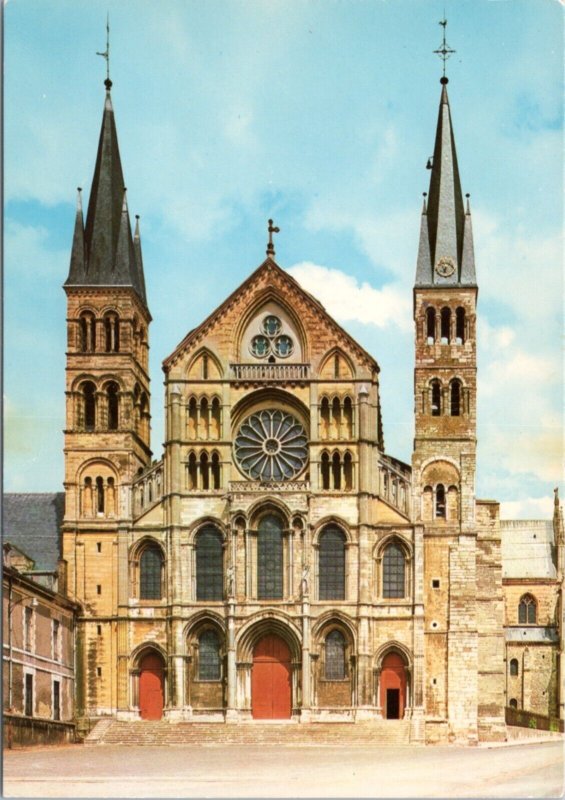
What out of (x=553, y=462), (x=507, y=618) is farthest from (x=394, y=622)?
(x=507, y=618)

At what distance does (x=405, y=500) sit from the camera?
6575cm

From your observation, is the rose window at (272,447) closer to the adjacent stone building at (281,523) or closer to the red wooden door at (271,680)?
the adjacent stone building at (281,523)

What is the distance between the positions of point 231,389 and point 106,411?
198 inches

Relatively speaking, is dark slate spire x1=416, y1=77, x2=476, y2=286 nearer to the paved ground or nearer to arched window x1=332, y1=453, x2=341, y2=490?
arched window x1=332, y1=453, x2=341, y2=490

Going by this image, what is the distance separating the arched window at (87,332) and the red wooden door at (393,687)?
16.8 m

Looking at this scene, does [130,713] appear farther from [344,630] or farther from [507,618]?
[507,618]

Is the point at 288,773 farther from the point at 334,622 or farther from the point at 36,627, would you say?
the point at 334,622

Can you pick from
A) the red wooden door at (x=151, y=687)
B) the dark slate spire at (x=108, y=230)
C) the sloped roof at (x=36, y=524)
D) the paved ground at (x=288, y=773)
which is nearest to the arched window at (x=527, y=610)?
the red wooden door at (x=151, y=687)

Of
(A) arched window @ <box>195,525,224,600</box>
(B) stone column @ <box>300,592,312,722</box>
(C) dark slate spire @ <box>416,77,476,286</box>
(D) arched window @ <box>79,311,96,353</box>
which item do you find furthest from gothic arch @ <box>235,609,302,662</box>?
(C) dark slate spire @ <box>416,77,476,286</box>

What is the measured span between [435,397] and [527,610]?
29.1m

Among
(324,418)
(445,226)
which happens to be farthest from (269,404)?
(445,226)

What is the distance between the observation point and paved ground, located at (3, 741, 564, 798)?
41.4 m

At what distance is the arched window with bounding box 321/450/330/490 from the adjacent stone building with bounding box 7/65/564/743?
0.08m

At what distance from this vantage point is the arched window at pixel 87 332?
222 feet
